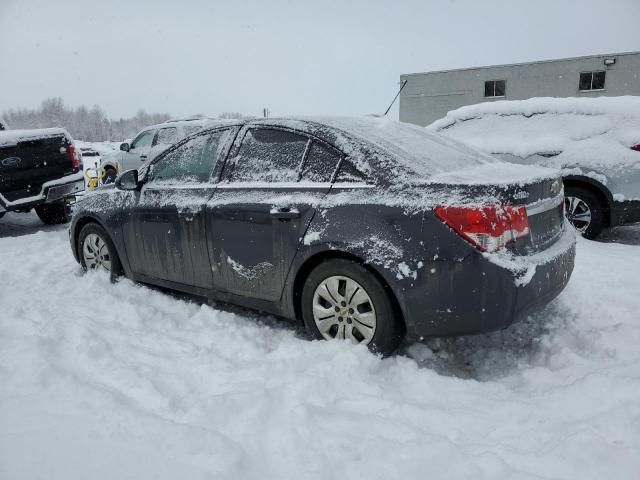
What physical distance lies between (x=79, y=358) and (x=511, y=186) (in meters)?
2.71

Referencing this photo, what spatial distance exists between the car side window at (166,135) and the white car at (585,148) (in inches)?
287

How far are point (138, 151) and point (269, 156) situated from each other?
30.6 feet

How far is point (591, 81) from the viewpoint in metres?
18.8

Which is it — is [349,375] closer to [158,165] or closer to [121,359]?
[121,359]

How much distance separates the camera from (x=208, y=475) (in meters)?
1.84

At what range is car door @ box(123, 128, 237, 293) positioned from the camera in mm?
3580

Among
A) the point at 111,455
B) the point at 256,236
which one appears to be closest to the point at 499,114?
the point at 256,236

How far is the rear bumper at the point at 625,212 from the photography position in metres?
5.29

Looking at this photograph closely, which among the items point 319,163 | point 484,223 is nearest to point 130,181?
point 319,163

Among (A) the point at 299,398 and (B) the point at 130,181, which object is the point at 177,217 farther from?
(A) the point at 299,398

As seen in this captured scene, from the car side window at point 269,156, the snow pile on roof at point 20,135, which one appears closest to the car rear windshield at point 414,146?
the car side window at point 269,156

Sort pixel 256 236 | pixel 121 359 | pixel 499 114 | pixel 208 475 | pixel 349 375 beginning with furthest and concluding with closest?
pixel 499 114 → pixel 256 236 → pixel 121 359 → pixel 349 375 → pixel 208 475

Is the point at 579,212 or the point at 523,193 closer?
the point at 523,193

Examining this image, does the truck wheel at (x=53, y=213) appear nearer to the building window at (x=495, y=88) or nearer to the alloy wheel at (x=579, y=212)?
the alloy wheel at (x=579, y=212)
